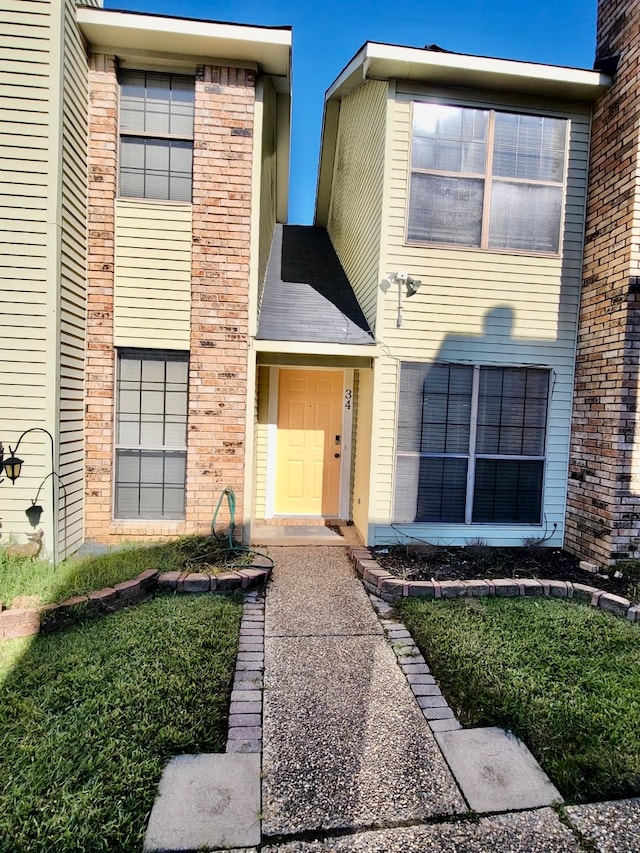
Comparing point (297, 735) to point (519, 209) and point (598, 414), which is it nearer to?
point (598, 414)

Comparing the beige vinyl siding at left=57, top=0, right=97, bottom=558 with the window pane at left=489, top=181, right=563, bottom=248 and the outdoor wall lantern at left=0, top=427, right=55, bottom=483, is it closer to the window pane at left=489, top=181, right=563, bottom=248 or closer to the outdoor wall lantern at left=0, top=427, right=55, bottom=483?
the outdoor wall lantern at left=0, top=427, right=55, bottom=483

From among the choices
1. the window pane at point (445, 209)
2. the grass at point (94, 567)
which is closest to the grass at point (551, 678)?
the grass at point (94, 567)

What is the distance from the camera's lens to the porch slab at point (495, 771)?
82.9 inches

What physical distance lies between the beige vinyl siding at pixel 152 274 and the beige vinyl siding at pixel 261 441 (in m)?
1.59

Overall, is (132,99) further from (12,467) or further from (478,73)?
(12,467)

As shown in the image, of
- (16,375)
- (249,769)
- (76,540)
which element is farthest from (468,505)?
(16,375)

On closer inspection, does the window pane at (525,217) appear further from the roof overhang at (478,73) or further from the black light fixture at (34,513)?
the black light fixture at (34,513)

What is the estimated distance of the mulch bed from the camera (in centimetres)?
452

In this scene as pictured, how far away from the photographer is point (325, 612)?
390 cm

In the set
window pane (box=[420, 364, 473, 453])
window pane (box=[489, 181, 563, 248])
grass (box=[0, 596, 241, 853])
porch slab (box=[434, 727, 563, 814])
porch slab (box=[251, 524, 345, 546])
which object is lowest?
porch slab (box=[434, 727, 563, 814])

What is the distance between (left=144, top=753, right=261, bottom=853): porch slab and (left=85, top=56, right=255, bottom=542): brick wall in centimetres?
301

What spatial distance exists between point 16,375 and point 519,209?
229 inches

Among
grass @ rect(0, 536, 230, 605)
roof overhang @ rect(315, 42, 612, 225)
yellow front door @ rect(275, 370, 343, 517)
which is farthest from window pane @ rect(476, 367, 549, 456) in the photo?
grass @ rect(0, 536, 230, 605)

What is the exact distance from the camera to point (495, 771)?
2260mm
